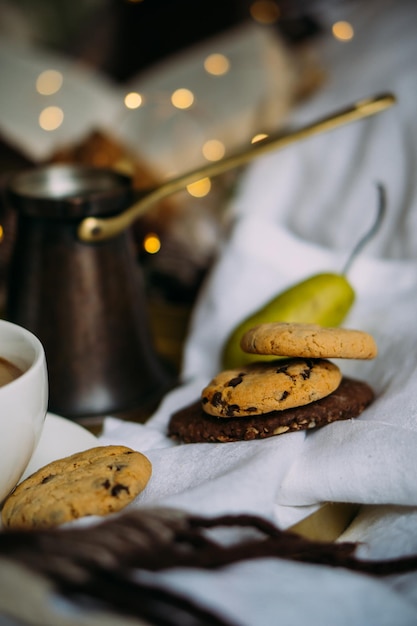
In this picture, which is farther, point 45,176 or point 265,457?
point 45,176

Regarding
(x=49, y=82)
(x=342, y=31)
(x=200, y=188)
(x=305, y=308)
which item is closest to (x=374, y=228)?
(x=305, y=308)

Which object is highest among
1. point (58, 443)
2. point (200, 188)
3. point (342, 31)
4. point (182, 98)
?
point (342, 31)

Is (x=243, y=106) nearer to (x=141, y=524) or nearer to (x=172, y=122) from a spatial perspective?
(x=172, y=122)

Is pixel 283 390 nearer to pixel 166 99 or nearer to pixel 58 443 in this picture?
pixel 58 443

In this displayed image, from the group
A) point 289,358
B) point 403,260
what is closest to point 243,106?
point 403,260

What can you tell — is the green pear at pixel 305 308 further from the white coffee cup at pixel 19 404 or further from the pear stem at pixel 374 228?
the white coffee cup at pixel 19 404

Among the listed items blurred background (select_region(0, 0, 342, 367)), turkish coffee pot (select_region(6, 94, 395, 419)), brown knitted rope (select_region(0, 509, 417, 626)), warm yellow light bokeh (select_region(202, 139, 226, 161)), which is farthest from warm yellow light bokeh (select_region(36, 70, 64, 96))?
brown knitted rope (select_region(0, 509, 417, 626))

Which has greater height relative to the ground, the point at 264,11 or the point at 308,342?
the point at 264,11
